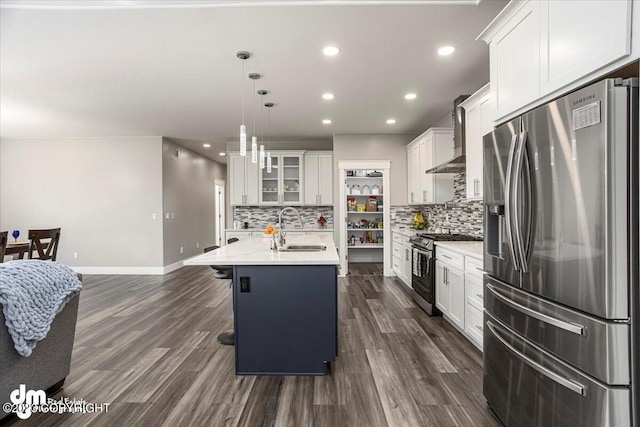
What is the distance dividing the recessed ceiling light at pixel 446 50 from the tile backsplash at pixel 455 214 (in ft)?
5.49

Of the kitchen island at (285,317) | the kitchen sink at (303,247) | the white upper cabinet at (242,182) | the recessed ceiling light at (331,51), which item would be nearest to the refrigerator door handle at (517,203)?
the kitchen island at (285,317)

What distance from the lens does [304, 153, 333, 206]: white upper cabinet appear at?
6.86 metres

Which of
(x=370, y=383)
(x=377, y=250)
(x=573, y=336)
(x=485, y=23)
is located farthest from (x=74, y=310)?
(x=377, y=250)

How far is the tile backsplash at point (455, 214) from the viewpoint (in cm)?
433

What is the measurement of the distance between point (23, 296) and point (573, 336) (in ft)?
8.60

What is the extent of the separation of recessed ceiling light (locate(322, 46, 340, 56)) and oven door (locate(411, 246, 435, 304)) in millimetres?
2316

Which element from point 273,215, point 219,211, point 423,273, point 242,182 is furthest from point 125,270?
Result: point 423,273

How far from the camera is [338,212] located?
21.2 feet

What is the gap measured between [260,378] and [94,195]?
19.3ft

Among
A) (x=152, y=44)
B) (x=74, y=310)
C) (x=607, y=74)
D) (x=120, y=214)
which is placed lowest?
(x=74, y=310)

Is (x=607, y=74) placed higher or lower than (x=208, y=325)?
higher

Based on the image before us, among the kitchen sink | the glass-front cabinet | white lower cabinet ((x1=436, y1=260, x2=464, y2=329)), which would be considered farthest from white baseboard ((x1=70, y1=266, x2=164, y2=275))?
white lower cabinet ((x1=436, y1=260, x2=464, y2=329))

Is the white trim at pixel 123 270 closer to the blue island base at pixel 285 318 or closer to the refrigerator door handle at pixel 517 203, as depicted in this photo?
the blue island base at pixel 285 318

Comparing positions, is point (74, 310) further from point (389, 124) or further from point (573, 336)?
point (389, 124)
